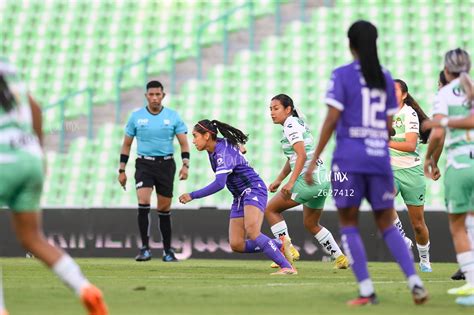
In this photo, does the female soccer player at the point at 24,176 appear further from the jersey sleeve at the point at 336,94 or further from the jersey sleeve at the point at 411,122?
the jersey sleeve at the point at 411,122

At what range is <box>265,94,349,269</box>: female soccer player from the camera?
13.4m

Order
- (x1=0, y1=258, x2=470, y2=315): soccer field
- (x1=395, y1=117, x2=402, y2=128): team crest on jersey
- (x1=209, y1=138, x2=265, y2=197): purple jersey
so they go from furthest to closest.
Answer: (x1=395, y1=117, x2=402, y2=128): team crest on jersey
(x1=209, y1=138, x2=265, y2=197): purple jersey
(x1=0, y1=258, x2=470, y2=315): soccer field

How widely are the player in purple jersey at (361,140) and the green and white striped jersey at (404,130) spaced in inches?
226

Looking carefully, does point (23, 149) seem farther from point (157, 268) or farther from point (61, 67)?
point (61, 67)

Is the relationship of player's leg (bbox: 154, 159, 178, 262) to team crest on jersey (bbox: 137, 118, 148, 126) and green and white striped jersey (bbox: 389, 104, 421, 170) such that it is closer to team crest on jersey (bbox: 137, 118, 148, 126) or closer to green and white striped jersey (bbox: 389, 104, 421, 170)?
team crest on jersey (bbox: 137, 118, 148, 126)

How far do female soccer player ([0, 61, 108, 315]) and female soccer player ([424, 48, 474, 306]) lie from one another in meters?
3.35

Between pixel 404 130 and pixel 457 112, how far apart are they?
17.2 ft

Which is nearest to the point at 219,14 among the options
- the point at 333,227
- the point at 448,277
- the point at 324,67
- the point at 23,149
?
the point at 324,67

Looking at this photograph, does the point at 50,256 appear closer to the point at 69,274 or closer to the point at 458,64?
the point at 69,274

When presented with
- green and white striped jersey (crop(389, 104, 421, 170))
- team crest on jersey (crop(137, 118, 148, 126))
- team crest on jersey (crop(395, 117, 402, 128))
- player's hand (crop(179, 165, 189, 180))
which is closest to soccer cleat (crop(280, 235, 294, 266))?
green and white striped jersey (crop(389, 104, 421, 170))

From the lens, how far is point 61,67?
25.5m


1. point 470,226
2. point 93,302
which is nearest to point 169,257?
point 470,226

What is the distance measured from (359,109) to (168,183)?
28.8 ft

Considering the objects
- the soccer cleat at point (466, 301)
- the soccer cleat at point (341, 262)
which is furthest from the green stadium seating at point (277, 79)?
the soccer cleat at point (466, 301)
